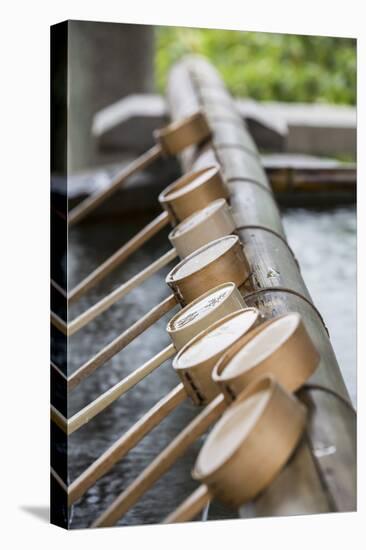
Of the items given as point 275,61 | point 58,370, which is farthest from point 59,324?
point 275,61

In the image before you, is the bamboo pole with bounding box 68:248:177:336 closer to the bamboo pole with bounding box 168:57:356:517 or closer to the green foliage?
the bamboo pole with bounding box 168:57:356:517

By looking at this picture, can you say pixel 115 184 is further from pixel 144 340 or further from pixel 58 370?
pixel 58 370

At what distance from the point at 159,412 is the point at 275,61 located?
12.5 meters

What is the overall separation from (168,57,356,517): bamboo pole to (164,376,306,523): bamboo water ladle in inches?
1.9

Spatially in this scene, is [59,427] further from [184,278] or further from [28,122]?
[28,122]

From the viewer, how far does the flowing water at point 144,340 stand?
332 cm

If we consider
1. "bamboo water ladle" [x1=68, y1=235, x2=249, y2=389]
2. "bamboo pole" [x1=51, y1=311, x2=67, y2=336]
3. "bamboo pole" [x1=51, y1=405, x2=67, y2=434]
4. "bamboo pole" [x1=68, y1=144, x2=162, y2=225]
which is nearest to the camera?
"bamboo water ladle" [x1=68, y1=235, x2=249, y2=389]

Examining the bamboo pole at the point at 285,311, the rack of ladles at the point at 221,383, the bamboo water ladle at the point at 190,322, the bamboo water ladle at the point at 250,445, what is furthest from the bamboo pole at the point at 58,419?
the bamboo water ladle at the point at 250,445

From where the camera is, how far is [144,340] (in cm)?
454

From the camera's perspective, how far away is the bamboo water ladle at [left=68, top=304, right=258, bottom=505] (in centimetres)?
227

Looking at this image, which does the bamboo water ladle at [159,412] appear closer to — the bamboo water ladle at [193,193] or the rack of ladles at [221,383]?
the rack of ladles at [221,383]

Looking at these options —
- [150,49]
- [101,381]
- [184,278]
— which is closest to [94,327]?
[101,381]

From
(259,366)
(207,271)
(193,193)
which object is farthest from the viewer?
(193,193)

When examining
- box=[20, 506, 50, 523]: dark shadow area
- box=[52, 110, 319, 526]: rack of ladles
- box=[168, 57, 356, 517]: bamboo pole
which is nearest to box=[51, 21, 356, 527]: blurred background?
box=[20, 506, 50, 523]: dark shadow area
